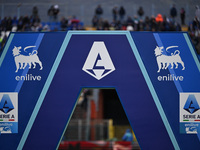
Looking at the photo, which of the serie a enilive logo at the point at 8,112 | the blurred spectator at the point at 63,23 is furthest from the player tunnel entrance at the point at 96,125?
the serie a enilive logo at the point at 8,112

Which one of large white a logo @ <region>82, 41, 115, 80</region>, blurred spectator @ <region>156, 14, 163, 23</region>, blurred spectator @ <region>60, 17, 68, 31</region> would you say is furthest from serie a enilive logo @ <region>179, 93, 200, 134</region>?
blurred spectator @ <region>60, 17, 68, 31</region>

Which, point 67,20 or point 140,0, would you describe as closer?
point 140,0

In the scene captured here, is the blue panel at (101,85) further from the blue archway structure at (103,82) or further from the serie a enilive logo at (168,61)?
the serie a enilive logo at (168,61)

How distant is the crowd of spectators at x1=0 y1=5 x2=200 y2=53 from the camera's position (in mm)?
13273

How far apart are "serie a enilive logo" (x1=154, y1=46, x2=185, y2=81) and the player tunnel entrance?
4.56 m

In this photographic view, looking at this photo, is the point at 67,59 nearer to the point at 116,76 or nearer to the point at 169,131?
the point at 116,76

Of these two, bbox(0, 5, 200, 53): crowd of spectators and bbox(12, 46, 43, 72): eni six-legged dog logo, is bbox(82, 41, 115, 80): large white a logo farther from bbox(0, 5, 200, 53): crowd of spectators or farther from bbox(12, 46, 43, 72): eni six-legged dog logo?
bbox(0, 5, 200, 53): crowd of spectators

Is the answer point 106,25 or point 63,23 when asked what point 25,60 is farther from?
point 106,25

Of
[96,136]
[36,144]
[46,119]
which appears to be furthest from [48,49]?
[96,136]

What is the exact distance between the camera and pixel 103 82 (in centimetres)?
801

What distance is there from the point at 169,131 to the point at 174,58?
4.80 feet

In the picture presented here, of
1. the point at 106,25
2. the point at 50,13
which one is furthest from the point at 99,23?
the point at 50,13

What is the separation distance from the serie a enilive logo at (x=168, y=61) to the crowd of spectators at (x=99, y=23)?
484 cm

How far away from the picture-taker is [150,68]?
26.2ft
